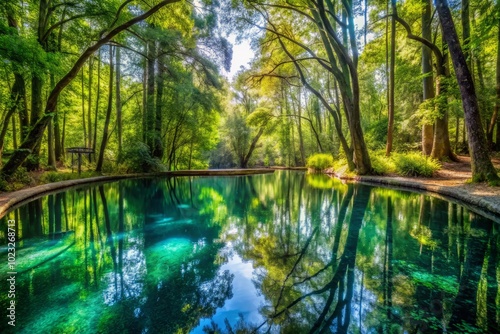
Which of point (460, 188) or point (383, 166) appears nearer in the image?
point (460, 188)

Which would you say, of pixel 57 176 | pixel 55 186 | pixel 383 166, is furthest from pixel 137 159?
pixel 383 166

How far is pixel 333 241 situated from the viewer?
353cm

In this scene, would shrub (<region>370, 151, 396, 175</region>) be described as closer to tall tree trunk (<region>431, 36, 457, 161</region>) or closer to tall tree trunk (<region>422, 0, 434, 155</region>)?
tall tree trunk (<region>431, 36, 457, 161</region>)

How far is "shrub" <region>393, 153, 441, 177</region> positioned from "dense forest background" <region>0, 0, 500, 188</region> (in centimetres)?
89

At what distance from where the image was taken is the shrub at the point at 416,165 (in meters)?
9.12

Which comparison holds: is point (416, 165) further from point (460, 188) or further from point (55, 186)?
point (55, 186)

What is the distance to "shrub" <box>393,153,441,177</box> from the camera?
9125 mm

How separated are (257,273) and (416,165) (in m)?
9.28

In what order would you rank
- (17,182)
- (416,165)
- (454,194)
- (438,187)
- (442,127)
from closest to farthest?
(454,194) → (438,187) → (17,182) → (416,165) → (442,127)

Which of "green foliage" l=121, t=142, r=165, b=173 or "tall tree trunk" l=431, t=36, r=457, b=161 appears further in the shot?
"green foliage" l=121, t=142, r=165, b=173

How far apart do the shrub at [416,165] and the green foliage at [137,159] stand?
12.2 meters

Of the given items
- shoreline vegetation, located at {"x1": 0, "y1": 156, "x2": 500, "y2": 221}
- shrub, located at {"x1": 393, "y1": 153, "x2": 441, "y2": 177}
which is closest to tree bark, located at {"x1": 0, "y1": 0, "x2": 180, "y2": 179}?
shoreline vegetation, located at {"x1": 0, "y1": 156, "x2": 500, "y2": 221}

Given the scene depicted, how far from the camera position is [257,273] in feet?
8.55

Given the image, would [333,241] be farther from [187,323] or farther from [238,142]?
[238,142]
